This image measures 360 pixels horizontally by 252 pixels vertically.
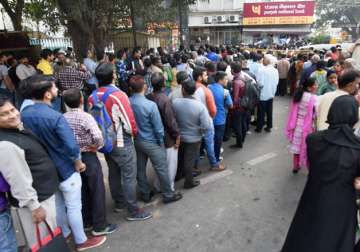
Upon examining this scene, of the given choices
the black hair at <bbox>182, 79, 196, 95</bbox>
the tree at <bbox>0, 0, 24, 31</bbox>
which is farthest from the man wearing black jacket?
the tree at <bbox>0, 0, 24, 31</bbox>

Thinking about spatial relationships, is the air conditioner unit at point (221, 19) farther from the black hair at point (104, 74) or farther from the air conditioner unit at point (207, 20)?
the black hair at point (104, 74)

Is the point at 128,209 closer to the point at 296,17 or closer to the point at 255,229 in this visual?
the point at 255,229

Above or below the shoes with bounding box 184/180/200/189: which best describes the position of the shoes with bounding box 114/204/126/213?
below

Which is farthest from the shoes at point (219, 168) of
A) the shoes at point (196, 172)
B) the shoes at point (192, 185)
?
the shoes at point (192, 185)

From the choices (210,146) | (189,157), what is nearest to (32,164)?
(189,157)

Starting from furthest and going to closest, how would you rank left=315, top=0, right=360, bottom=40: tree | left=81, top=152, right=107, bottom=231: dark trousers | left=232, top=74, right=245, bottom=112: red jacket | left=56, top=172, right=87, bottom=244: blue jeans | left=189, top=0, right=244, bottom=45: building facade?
left=315, top=0, right=360, bottom=40: tree → left=189, top=0, right=244, bottom=45: building facade → left=232, top=74, right=245, bottom=112: red jacket → left=81, top=152, right=107, bottom=231: dark trousers → left=56, top=172, right=87, bottom=244: blue jeans

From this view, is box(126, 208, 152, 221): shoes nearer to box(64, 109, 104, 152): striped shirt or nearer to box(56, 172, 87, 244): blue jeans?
box(56, 172, 87, 244): blue jeans

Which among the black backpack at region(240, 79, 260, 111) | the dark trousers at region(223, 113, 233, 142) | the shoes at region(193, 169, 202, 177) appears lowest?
the shoes at region(193, 169, 202, 177)

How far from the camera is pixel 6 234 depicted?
2156mm

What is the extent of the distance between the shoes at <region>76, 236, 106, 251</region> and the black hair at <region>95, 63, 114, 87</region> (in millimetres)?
1702

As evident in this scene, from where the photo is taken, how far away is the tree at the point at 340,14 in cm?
4111

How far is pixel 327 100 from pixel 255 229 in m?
1.72

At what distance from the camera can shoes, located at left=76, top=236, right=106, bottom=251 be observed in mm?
3025

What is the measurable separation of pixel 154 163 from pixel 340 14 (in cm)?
4892
